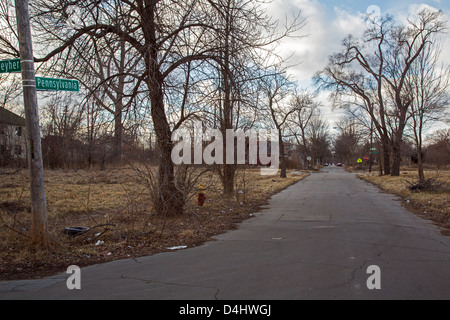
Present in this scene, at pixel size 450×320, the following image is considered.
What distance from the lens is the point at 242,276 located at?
5.16m

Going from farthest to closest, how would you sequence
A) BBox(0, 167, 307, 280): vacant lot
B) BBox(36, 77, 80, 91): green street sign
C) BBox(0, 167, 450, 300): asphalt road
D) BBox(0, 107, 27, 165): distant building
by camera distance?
BBox(0, 107, 27, 165): distant building → BBox(36, 77, 80, 91): green street sign → BBox(0, 167, 307, 280): vacant lot → BBox(0, 167, 450, 300): asphalt road

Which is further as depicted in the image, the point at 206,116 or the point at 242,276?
the point at 206,116

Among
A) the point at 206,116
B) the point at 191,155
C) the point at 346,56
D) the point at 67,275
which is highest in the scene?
the point at 346,56

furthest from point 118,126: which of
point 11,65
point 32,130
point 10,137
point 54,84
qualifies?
point 10,137

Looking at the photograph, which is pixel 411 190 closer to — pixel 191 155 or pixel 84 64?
pixel 191 155

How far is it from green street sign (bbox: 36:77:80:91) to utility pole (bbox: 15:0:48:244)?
0.14 metres

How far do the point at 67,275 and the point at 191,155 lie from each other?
605cm

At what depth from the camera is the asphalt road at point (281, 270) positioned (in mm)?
4535

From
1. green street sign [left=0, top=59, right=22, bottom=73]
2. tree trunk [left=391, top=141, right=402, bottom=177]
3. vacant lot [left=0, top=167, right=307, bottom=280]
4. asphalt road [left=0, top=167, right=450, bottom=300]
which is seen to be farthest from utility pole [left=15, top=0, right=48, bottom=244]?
tree trunk [left=391, top=141, right=402, bottom=177]

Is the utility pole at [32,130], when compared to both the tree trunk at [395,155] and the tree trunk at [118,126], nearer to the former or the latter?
the tree trunk at [118,126]

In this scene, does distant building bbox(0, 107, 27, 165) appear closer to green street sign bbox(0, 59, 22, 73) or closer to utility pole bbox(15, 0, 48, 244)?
green street sign bbox(0, 59, 22, 73)

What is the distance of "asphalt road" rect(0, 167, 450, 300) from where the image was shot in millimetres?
4535

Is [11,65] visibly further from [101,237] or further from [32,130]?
[101,237]
